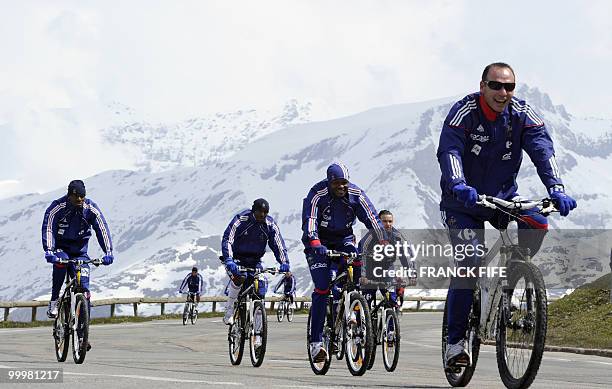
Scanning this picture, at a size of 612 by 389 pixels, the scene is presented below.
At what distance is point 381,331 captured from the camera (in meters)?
13.7

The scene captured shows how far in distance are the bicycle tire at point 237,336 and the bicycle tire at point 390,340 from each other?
173 centimetres

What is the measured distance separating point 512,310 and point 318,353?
431 centimetres

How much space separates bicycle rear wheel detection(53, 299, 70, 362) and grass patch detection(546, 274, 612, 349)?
1044 cm

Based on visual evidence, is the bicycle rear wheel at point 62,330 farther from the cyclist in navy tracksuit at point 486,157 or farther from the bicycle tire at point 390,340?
the cyclist in navy tracksuit at point 486,157

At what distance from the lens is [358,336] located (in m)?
11.4

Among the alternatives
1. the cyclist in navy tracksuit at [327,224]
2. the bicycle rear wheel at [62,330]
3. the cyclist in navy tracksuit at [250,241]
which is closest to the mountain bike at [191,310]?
the cyclist in navy tracksuit at [250,241]

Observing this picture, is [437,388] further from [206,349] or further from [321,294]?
[206,349]

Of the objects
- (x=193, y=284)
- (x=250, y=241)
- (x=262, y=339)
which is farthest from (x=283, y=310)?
(x=262, y=339)

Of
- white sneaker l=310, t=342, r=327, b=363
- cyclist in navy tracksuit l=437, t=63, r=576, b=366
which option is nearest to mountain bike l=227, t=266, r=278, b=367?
white sneaker l=310, t=342, r=327, b=363

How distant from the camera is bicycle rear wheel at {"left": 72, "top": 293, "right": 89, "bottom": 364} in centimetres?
1320

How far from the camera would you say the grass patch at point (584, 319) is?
73.7 feet

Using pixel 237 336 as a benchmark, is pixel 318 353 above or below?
below

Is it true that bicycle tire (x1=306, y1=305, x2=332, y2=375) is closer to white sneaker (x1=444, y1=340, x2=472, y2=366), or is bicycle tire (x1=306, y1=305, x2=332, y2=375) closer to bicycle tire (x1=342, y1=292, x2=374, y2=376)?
bicycle tire (x1=342, y1=292, x2=374, y2=376)

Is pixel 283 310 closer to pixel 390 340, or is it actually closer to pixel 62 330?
pixel 62 330
